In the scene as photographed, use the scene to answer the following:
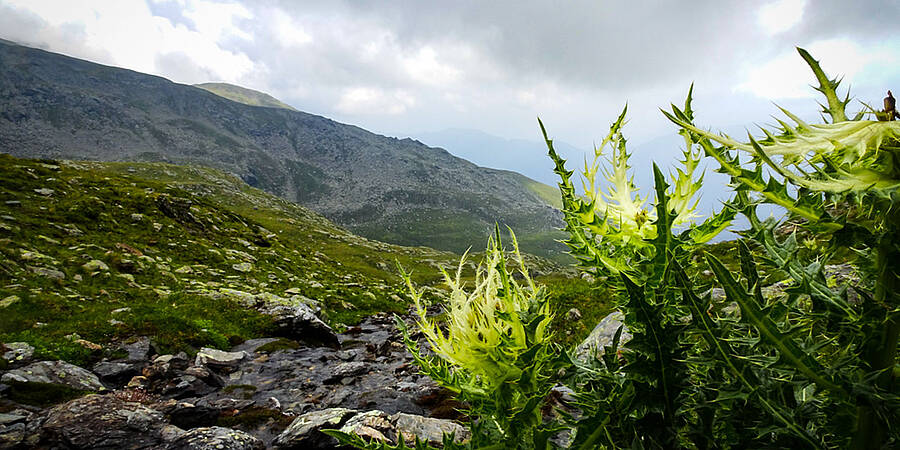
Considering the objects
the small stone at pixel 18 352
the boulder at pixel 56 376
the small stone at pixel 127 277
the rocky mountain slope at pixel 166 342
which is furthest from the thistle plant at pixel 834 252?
the small stone at pixel 127 277

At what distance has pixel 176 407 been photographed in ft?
23.3

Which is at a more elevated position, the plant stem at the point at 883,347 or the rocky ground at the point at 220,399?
the plant stem at the point at 883,347

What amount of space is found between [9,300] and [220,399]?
7549 mm

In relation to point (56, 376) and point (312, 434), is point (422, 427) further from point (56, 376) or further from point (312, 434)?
point (56, 376)

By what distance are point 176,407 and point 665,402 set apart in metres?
8.60

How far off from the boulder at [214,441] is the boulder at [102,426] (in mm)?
435

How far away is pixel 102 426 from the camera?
219 inches

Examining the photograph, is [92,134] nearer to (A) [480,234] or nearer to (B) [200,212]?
(A) [480,234]

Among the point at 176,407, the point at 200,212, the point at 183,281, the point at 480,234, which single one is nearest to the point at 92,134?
the point at 480,234

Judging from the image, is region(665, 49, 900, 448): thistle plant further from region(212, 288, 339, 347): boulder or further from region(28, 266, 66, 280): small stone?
region(28, 266, 66, 280): small stone

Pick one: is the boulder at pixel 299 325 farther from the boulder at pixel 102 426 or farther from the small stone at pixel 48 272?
the boulder at pixel 102 426

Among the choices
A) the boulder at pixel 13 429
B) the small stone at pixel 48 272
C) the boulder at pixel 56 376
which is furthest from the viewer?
the small stone at pixel 48 272

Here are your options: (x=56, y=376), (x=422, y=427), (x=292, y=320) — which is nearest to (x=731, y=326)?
(x=422, y=427)

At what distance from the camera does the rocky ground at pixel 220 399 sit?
5.43m
